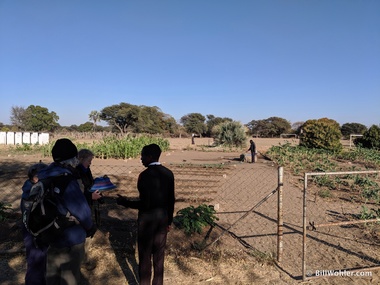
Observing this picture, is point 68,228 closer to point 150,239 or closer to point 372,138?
point 150,239

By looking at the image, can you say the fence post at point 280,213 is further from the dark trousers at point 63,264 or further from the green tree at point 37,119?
the green tree at point 37,119

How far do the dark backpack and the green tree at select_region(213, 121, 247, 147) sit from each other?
26.3m

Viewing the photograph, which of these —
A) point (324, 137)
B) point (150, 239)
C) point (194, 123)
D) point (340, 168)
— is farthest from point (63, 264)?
point (194, 123)

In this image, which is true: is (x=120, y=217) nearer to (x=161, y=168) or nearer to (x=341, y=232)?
(x=161, y=168)

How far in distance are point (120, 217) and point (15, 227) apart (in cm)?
188

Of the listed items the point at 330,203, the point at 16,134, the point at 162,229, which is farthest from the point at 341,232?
the point at 16,134

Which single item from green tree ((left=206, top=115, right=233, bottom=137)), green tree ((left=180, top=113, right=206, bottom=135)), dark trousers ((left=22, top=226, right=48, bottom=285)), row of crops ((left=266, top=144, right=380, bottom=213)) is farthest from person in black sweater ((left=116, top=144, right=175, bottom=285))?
green tree ((left=180, top=113, right=206, bottom=135))

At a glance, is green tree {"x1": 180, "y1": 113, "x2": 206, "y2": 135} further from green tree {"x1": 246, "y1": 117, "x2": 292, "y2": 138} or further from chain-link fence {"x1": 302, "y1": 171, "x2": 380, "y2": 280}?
chain-link fence {"x1": 302, "y1": 171, "x2": 380, "y2": 280}

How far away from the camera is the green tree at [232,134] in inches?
1112

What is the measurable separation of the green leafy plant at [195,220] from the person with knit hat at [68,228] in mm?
2332

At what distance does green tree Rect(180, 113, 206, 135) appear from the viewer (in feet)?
236

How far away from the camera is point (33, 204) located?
2414 mm

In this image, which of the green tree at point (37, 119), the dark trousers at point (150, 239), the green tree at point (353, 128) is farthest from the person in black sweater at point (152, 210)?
the green tree at point (353, 128)

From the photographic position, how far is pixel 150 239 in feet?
10.3
